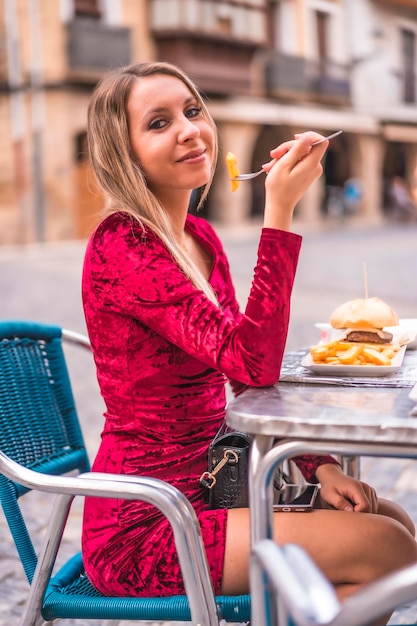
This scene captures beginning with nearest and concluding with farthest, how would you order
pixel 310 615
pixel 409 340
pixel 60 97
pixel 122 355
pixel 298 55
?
1. pixel 310 615
2. pixel 122 355
3. pixel 409 340
4. pixel 60 97
5. pixel 298 55

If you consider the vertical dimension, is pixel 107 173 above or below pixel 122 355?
above

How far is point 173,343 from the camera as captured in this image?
65.0 inches

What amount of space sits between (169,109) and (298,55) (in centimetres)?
2582

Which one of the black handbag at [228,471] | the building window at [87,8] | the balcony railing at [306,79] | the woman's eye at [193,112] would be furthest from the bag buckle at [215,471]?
the balcony railing at [306,79]

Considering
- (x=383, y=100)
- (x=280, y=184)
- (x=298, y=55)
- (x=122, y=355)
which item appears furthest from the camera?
(x=383, y=100)

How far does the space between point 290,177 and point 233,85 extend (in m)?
23.6

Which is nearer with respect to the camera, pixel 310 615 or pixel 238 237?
pixel 310 615

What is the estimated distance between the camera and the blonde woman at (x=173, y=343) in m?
1.52

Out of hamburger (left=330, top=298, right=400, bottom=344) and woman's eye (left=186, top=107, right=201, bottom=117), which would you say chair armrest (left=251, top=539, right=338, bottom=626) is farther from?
woman's eye (left=186, top=107, right=201, bottom=117)

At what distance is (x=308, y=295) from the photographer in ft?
31.2

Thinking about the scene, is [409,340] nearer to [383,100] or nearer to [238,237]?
[238,237]

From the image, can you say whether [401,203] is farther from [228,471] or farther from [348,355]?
[228,471]

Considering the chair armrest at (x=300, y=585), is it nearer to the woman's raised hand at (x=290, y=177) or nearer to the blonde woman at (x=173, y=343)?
the blonde woman at (x=173, y=343)

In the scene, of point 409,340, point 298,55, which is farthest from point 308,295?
point 298,55
